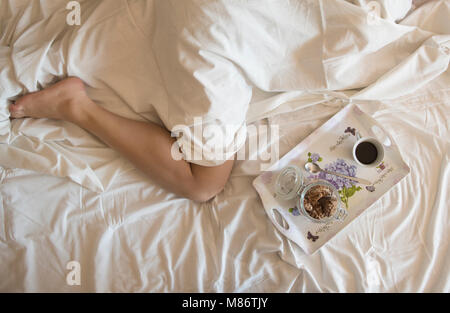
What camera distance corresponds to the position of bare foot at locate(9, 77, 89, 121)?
84 centimetres

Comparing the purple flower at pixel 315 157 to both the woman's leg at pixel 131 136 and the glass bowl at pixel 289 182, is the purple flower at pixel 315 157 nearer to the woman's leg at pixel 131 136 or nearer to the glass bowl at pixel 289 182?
the glass bowl at pixel 289 182

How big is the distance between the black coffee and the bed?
0.09 metres

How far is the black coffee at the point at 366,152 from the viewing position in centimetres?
85

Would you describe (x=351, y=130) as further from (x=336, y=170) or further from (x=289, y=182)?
(x=289, y=182)

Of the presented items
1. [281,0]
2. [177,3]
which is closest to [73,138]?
[177,3]

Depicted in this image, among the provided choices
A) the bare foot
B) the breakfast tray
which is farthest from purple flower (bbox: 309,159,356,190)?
the bare foot

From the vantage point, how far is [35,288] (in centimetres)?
81

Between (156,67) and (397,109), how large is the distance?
682 millimetres

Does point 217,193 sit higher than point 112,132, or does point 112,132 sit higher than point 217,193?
point 112,132

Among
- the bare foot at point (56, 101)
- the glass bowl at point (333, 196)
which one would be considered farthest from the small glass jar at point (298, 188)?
the bare foot at point (56, 101)

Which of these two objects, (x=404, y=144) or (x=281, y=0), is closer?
(x=281, y=0)

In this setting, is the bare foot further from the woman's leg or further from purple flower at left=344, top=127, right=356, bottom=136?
purple flower at left=344, top=127, right=356, bottom=136

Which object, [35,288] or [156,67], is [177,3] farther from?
[35,288]

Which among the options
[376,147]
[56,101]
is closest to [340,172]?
[376,147]
